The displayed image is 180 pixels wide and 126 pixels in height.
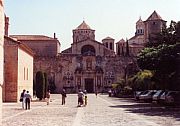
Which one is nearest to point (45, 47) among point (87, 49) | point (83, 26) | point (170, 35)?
point (87, 49)

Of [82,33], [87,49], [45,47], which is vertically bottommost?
[87,49]

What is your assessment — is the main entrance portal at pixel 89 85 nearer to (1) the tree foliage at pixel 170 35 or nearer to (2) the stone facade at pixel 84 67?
(2) the stone facade at pixel 84 67

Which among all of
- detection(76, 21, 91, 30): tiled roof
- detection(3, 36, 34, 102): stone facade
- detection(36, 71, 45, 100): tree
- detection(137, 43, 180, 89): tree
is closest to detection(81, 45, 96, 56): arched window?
detection(76, 21, 91, 30): tiled roof

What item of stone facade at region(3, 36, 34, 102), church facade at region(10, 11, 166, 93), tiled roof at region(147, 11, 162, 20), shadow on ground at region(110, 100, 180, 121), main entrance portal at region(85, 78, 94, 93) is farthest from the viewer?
tiled roof at region(147, 11, 162, 20)

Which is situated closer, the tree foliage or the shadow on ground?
the shadow on ground

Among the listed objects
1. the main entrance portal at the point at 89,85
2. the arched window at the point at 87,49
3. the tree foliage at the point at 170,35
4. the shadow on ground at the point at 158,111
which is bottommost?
the shadow on ground at the point at 158,111

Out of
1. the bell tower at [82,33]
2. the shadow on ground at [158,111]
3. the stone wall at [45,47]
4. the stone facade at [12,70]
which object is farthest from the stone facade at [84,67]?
the shadow on ground at [158,111]

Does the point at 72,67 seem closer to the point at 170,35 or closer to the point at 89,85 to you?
the point at 89,85

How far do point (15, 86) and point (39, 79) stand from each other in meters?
6.91

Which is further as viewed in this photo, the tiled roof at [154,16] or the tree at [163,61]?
the tiled roof at [154,16]

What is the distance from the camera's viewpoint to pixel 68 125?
1775cm

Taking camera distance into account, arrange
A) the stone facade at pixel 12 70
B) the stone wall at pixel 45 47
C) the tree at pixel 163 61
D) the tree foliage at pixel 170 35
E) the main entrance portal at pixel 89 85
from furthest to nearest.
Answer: the stone wall at pixel 45 47 < the main entrance portal at pixel 89 85 < the stone facade at pixel 12 70 < the tree foliage at pixel 170 35 < the tree at pixel 163 61

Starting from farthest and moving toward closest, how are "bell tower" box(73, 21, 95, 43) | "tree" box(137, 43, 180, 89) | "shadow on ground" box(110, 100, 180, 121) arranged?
"bell tower" box(73, 21, 95, 43) → "tree" box(137, 43, 180, 89) → "shadow on ground" box(110, 100, 180, 121)

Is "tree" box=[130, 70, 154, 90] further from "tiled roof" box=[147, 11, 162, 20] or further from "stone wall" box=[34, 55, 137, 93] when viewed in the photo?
"tiled roof" box=[147, 11, 162, 20]
